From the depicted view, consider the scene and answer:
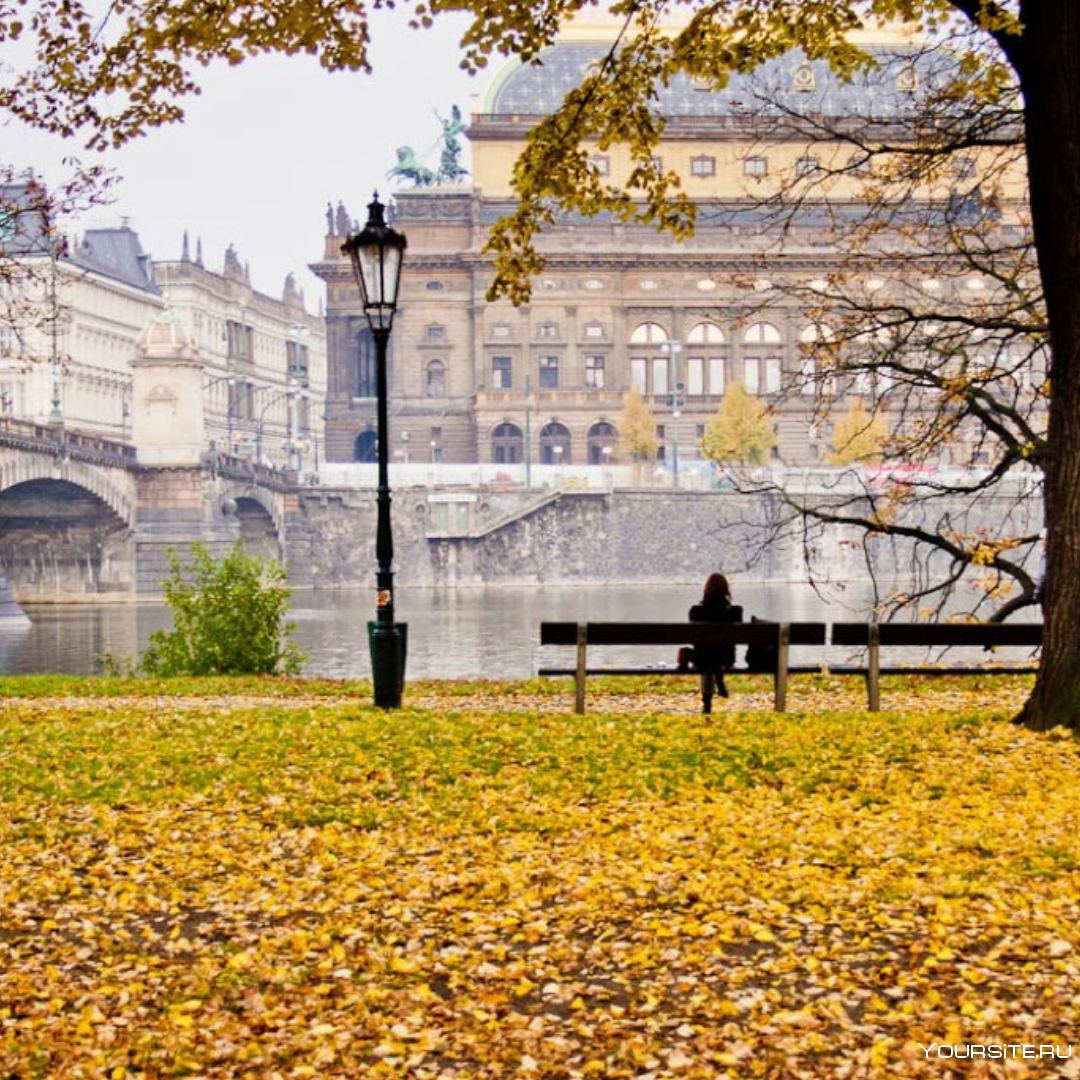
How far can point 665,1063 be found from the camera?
22.3ft

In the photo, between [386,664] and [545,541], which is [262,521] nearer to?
[545,541]

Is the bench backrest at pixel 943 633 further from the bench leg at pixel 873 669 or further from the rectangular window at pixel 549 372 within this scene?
the rectangular window at pixel 549 372

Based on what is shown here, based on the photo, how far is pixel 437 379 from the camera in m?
106

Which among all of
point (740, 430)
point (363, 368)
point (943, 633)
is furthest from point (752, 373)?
point (943, 633)

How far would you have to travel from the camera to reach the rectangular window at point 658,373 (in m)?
107

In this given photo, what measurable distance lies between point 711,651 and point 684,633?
1.66 ft

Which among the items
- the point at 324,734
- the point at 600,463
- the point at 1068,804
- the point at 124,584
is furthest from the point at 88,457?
the point at 1068,804

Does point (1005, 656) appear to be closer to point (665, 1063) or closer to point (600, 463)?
point (665, 1063)

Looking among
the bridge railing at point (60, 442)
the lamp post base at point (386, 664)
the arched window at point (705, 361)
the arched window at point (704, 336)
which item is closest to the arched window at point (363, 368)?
the arched window at point (705, 361)

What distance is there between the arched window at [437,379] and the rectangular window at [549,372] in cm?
576

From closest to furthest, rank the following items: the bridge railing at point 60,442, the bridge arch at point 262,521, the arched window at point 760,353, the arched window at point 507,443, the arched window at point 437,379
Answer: the bridge railing at point 60,442 < the bridge arch at point 262,521 < the arched window at point 507,443 < the arched window at point 437,379 < the arched window at point 760,353

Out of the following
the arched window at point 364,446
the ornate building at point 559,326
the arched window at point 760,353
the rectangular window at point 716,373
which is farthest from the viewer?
the arched window at point 364,446

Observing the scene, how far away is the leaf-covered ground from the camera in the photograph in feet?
23.0

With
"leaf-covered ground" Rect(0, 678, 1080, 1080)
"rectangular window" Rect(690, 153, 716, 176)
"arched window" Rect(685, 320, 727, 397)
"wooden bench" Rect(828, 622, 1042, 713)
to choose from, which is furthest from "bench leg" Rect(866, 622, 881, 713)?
"rectangular window" Rect(690, 153, 716, 176)
